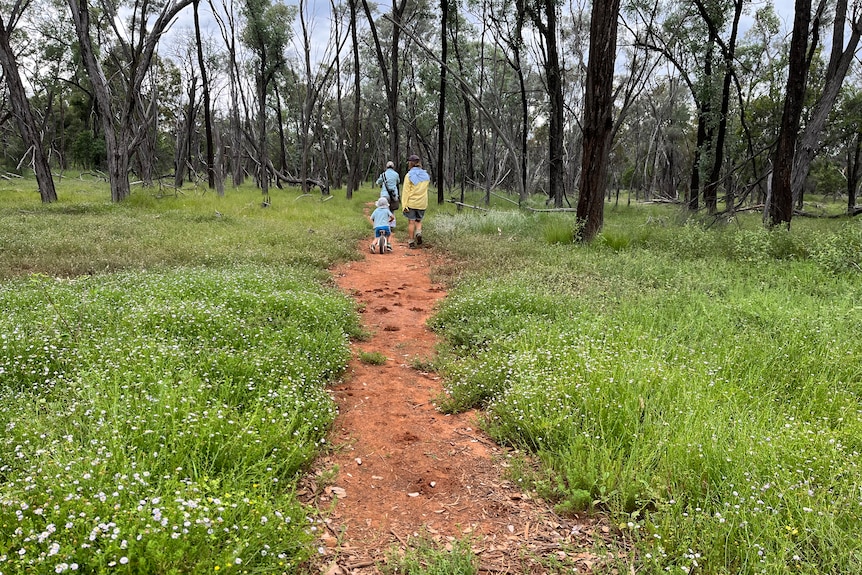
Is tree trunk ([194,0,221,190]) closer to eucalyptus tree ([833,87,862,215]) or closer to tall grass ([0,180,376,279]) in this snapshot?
tall grass ([0,180,376,279])

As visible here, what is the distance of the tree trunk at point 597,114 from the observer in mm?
9672

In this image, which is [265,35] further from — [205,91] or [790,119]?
[790,119]

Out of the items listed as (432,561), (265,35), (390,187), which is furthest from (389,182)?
(265,35)

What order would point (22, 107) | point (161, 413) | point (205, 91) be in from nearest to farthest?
point (161, 413), point (22, 107), point (205, 91)

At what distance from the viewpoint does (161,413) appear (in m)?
2.97

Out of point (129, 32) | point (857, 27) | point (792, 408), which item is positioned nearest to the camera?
point (792, 408)

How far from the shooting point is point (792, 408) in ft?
11.1

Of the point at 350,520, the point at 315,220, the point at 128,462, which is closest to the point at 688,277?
the point at 350,520

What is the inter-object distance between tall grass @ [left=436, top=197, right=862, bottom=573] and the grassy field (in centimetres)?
2

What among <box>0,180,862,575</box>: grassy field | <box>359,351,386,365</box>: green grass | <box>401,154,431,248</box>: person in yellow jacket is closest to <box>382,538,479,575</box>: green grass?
<box>0,180,862,575</box>: grassy field

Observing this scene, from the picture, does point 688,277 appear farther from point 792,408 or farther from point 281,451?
point 281,451

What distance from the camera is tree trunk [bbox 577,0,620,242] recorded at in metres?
9.67

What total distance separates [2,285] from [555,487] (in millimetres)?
6876

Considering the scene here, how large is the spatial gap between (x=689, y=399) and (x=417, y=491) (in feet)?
6.68
